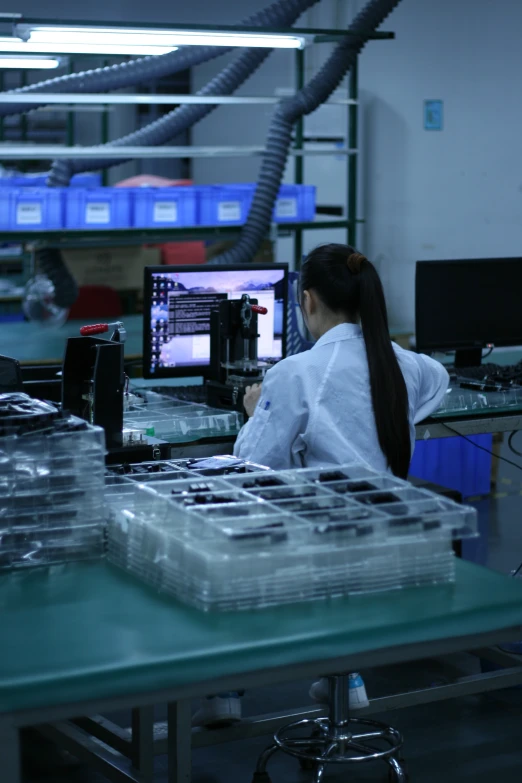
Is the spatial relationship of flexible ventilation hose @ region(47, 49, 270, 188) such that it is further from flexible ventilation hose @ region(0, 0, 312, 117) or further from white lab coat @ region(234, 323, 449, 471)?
white lab coat @ region(234, 323, 449, 471)

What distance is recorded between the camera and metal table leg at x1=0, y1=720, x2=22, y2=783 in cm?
145

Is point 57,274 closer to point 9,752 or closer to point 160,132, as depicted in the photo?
point 160,132

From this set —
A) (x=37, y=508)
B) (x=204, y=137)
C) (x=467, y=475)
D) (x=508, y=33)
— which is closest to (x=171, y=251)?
(x=204, y=137)

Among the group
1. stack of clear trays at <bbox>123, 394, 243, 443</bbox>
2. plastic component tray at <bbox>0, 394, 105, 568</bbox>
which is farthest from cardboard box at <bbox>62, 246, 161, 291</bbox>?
plastic component tray at <bbox>0, 394, 105, 568</bbox>

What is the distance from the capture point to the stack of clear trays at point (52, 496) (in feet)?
6.21

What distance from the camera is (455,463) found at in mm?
4980

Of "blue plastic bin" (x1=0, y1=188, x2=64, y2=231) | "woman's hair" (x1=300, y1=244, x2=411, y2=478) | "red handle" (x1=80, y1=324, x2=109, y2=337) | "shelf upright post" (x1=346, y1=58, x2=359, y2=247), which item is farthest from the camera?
"shelf upright post" (x1=346, y1=58, x2=359, y2=247)

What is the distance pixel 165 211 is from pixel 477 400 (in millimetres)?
2575

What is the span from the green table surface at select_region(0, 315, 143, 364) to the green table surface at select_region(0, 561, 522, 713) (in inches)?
113

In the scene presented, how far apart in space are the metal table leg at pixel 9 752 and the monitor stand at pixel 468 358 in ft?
9.78

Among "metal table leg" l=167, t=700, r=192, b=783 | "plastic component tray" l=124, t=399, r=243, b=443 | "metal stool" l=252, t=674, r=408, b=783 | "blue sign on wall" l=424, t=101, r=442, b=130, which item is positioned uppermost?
"blue sign on wall" l=424, t=101, r=442, b=130

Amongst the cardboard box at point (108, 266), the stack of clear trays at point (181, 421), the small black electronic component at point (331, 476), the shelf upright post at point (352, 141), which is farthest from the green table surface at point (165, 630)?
the cardboard box at point (108, 266)

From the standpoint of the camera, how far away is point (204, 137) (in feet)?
32.3

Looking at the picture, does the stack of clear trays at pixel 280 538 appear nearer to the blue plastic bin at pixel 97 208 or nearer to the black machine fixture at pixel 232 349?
the black machine fixture at pixel 232 349
